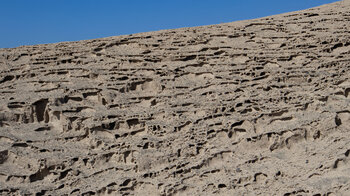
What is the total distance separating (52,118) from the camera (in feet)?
27.5

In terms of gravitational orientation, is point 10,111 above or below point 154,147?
above

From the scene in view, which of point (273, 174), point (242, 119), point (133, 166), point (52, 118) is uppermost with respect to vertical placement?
point (52, 118)

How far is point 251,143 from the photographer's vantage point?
816 cm

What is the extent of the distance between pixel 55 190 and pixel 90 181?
2.00 feet

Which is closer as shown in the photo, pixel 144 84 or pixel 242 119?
pixel 242 119

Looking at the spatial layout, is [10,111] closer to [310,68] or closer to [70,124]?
[70,124]

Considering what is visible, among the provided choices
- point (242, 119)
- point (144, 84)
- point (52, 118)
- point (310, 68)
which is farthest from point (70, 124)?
point (310, 68)

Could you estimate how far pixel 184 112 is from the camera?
857 cm

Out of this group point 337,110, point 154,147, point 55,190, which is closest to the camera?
point 55,190

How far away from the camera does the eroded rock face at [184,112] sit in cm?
754

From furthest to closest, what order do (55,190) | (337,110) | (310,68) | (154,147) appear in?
1. (310,68)
2. (337,110)
3. (154,147)
4. (55,190)

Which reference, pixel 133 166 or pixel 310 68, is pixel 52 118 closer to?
pixel 133 166

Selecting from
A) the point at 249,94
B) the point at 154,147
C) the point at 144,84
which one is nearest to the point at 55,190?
the point at 154,147

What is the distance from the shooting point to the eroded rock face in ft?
24.7
